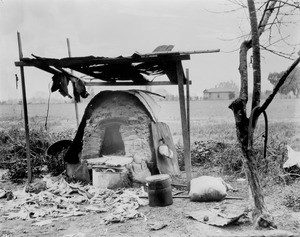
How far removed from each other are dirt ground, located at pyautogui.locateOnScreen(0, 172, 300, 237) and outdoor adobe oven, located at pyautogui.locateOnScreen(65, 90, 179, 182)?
209 centimetres

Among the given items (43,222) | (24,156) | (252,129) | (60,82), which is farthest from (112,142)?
(252,129)

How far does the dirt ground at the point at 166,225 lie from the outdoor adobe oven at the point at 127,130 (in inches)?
82.3

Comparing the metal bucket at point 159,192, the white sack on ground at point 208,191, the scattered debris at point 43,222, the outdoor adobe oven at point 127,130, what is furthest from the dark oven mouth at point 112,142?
the scattered debris at point 43,222

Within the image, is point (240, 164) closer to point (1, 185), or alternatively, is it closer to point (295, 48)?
point (295, 48)

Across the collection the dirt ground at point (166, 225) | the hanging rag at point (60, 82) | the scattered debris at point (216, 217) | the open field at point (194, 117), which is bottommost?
the dirt ground at point (166, 225)

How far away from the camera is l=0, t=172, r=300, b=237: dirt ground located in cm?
466

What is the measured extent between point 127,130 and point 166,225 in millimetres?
3682

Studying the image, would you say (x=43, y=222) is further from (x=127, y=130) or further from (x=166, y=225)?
(x=127, y=130)

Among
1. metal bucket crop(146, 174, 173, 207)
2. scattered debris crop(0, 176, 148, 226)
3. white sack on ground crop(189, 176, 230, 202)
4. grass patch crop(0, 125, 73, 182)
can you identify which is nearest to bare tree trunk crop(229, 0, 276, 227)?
white sack on ground crop(189, 176, 230, 202)

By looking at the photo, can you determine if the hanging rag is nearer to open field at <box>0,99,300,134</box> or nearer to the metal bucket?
the metal bucket

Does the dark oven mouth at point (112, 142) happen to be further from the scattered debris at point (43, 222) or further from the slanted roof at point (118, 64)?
the scattered debris at point (43, 222)

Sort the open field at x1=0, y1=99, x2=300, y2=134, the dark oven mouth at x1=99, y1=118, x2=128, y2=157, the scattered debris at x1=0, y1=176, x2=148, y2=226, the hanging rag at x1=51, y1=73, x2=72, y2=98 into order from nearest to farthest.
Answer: the scattered debris at x1=0, y1=176, x2=148, y2=226 → the hanging rag at x1=51, y1=73, x2=72, y2=98 → the dark oven mouth at x1=99, y1=118, x2=128, y2=157 → the open field at x1=0, y1=99, x2=300, y2=134

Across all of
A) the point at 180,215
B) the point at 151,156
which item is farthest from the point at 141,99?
the point at 180,215

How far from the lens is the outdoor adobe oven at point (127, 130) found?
27.1 feet
